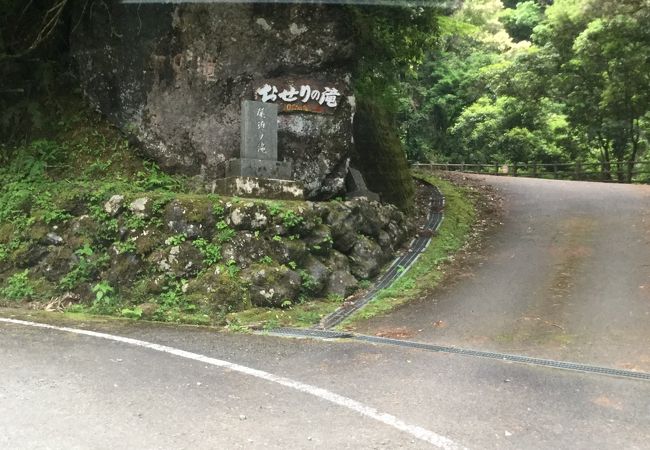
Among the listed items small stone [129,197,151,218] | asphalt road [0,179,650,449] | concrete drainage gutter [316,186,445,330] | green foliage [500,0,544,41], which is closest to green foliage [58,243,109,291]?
small stone [129,197,151,218]

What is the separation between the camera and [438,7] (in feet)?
40.5

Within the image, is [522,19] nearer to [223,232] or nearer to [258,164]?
[258,164]

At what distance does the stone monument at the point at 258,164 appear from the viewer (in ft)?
30.3

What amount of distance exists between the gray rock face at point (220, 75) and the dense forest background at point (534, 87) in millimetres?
4862

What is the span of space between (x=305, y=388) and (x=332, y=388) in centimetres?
24

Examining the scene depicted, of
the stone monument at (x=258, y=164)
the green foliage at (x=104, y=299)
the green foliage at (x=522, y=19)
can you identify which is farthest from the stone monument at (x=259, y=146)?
the green foliage at (x=522, y=19)

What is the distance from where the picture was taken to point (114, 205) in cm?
875

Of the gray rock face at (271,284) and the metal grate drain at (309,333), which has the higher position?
the gray rock face at (271,284)

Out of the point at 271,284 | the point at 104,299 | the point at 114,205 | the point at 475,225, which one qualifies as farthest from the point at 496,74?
the point at 104,299

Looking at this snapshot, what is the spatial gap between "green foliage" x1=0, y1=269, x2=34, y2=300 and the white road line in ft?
4.11

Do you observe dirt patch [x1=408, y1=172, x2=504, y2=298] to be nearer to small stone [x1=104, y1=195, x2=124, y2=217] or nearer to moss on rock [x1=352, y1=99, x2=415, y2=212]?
moss on rock [x1=352, y1=99, x2=415, y2=212]

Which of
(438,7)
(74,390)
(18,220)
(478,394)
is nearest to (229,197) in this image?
(18,220)

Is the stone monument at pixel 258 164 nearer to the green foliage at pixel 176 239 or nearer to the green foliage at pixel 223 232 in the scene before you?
the green foliage at pixel 223 232

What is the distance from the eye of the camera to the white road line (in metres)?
3.98
